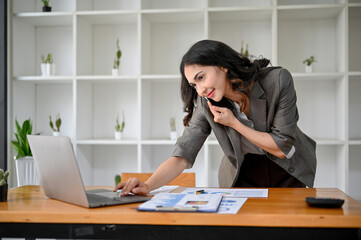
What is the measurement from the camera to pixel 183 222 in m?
1.32

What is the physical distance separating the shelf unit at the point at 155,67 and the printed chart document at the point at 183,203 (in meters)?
1.95

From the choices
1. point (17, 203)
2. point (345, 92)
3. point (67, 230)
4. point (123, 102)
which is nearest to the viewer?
point (67, 230)

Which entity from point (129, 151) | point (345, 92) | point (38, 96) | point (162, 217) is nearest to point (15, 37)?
point (38, 96)

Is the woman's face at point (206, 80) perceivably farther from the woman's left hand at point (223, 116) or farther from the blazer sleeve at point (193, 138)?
the blazer sleeve at point (193, 138)

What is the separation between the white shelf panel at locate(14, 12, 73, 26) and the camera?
3750mm

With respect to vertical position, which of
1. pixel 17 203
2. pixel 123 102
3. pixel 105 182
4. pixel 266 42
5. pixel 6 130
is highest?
pixel 266 42

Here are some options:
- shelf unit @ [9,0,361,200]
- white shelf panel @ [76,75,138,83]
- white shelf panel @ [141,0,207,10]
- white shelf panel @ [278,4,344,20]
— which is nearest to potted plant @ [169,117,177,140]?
shelf unit @ [9,0,361,200]

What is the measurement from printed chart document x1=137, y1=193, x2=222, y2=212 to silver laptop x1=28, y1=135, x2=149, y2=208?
0.10 meters

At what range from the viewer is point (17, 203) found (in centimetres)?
160

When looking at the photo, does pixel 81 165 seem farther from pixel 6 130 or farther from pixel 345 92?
pixel 345 92

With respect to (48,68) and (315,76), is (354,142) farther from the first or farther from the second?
Answer: (48,68)

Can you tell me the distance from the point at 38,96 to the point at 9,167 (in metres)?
0.76

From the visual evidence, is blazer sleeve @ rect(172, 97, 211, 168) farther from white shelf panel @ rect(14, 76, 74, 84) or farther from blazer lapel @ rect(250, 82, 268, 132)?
white shelf panel @ rect(14, 76, 74, 84)

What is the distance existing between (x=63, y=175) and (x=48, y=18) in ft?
8.74
